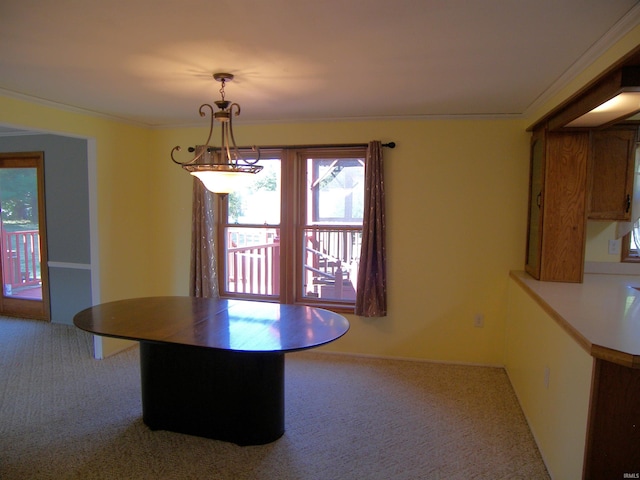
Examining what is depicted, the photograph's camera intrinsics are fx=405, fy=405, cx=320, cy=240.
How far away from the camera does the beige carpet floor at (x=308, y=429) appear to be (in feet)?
7.73

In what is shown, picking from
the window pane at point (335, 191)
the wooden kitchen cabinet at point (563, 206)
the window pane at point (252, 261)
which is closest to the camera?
the wooden kitchen cabinet at point (563, 206)

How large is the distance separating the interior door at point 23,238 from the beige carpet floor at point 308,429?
61.3 inches

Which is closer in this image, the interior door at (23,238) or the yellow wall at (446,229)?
the yellow wall at (446,229)

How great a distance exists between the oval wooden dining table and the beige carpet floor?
0.35 ft

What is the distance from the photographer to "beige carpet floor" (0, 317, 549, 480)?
2.36 meters

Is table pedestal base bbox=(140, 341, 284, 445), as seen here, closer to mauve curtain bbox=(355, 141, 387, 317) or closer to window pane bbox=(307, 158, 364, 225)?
mauve curtain bbox=(355, 141, 387, 317)

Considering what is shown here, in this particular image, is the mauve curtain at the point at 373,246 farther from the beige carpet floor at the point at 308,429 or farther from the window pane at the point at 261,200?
the window pane at the point at 261,200

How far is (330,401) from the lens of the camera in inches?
124

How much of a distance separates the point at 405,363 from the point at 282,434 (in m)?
1.61

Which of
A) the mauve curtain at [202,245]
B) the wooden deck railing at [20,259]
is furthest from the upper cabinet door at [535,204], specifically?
the wooden deck railing at [20,259]

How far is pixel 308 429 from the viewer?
278 centimetres

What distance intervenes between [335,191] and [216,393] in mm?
2256

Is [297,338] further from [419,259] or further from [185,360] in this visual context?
[419,259]

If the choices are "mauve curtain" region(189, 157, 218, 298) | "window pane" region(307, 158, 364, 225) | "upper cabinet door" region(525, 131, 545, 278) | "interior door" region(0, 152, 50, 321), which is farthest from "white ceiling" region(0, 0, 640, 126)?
"interior door" region(0, 152, 50, 321)
